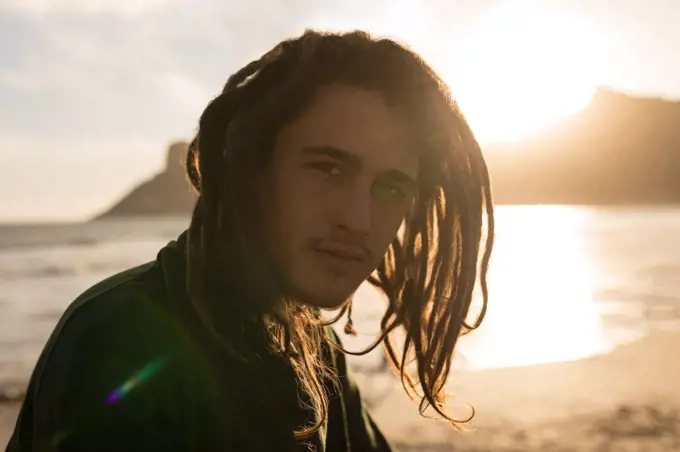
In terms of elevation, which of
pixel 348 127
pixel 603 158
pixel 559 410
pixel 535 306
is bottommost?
pixel 559 410

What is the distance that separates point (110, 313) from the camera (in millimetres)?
1373

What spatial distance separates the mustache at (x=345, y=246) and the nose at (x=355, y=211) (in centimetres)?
3

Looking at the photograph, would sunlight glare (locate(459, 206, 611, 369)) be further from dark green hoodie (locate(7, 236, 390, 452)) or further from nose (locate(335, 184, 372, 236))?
dark green hoodie (locate(7, 236, 390, 452))

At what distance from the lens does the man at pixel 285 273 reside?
4.43 ft

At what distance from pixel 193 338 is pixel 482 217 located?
121 centimetres

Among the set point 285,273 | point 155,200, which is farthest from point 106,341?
point 155,200

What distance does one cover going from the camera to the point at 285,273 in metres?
1.91

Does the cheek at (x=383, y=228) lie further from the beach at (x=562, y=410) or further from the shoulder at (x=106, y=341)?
the beach at (x=562, y=410)

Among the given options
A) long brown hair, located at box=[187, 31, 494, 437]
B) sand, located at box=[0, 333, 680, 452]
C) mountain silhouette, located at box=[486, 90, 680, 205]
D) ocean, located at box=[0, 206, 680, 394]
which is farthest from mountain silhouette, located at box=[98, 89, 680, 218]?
long brown hair, located at box=[187, 31, 494, 437]

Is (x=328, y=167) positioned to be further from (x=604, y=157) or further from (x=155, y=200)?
(x=155, y=200)

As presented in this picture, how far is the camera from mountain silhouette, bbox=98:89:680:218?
329ft

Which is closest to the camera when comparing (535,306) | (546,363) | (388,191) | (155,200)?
(388,191)

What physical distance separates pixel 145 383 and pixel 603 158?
11162cm

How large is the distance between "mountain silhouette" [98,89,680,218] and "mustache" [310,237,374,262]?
9609 centimetres
